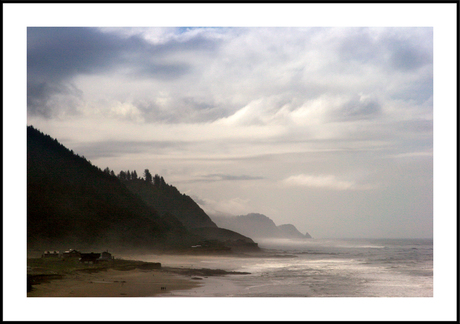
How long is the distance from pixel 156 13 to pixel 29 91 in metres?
4.16

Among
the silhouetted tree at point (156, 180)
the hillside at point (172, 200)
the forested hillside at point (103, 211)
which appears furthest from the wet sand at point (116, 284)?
the silhouetted tree at point (156, 180)

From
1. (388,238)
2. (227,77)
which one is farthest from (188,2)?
(388,238)

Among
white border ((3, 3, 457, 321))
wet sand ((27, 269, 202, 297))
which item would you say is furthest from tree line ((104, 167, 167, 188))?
white border ((3, 3, 457, 321))

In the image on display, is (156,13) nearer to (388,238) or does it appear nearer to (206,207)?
(206,207)

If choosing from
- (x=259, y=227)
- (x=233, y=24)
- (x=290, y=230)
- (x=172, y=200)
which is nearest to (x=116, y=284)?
(x=172, y=200)

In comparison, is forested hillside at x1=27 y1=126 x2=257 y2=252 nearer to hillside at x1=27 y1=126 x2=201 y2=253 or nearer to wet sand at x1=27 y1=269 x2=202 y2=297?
hillside at x1=27 y1=126 x2=201 y2=253

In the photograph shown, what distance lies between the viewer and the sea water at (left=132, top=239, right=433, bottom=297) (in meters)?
10.0

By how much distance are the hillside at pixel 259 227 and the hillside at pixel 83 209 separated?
184cm

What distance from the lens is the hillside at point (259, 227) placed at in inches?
450

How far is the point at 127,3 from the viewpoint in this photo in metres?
9.37

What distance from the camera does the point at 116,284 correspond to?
10406 millimetres

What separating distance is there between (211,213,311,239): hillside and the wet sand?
1.95m

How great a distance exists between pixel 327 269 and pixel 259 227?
83.9 inches

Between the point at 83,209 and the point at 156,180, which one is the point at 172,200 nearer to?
the point at 156,180
